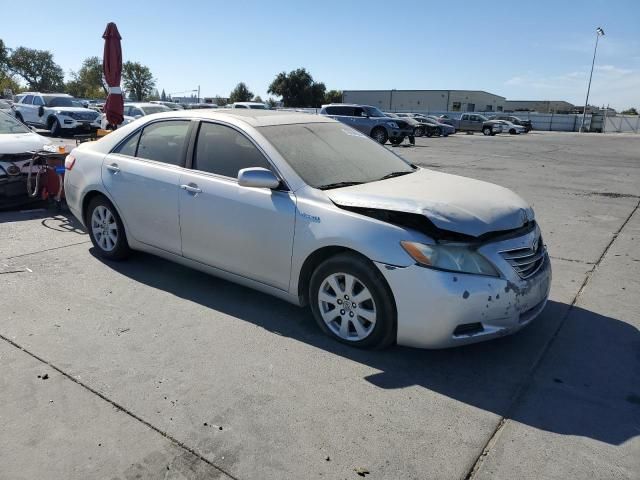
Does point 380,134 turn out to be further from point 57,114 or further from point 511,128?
point 511,128

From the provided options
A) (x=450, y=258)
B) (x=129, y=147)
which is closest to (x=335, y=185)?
(x=450, y=258)

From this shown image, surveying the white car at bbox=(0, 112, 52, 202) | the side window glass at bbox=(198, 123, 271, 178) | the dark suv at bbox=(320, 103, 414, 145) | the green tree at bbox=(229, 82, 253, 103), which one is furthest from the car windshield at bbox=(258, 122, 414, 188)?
the green tree at bbox=(229, 82, 253, 103)

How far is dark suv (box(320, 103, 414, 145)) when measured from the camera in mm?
23922

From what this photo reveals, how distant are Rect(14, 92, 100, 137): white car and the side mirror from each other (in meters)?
18.9

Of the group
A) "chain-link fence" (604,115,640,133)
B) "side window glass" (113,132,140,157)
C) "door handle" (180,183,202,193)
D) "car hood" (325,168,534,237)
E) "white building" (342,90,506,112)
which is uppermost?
"white building" (342,90,506,112)

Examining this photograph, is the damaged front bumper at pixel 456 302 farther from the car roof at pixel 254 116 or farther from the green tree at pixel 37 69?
the green tree at pixel 37 69

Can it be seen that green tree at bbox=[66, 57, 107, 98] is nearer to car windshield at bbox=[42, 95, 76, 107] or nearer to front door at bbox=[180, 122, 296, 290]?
car windshield at bbox=[42, 95, 76, 107]

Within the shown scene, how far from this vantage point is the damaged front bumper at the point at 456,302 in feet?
10.4

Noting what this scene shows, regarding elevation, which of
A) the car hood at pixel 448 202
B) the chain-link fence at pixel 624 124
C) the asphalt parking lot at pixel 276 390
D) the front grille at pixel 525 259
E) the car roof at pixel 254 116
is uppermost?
the chain-link fence at pixel 624 124

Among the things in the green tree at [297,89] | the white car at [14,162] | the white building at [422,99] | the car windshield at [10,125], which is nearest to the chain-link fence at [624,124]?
the white building at [422,99]

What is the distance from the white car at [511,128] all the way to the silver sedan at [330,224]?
43266 mm

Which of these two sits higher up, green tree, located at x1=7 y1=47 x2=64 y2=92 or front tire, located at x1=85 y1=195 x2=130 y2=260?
green tree, located at x1=7 y1=47 x2=64 y2=92

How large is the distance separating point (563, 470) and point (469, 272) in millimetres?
1198

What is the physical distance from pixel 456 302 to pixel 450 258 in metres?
0.28
